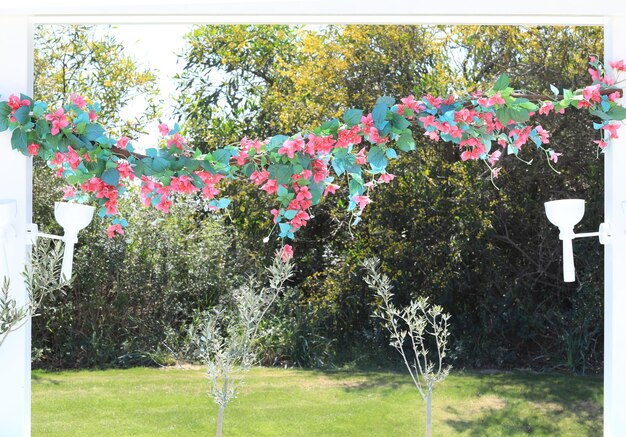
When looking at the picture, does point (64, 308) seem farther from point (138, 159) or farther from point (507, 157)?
point (138, 159)

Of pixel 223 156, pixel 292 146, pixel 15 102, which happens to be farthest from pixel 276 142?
pixel 15 102

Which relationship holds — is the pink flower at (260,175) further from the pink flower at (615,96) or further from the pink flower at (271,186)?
the pink flower at (615,96)

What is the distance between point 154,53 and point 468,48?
8.84 feet

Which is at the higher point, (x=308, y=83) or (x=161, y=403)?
(x=308, y=83)

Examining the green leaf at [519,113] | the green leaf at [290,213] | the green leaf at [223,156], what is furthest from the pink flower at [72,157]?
the green leaf at [519,113]

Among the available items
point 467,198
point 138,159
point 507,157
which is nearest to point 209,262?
point 467,198

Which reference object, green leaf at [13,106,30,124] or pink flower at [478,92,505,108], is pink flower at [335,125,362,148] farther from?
green leaf at [13,106,30,124]

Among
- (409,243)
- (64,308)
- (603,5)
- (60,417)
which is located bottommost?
(60,417)

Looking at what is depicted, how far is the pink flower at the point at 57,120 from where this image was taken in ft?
6.32

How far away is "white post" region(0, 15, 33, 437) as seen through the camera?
1896 mm

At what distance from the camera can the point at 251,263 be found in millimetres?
6055

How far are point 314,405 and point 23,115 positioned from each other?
11.8ft

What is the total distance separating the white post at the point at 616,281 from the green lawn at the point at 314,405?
301cm

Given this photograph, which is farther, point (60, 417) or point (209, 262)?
point (209, 262)
